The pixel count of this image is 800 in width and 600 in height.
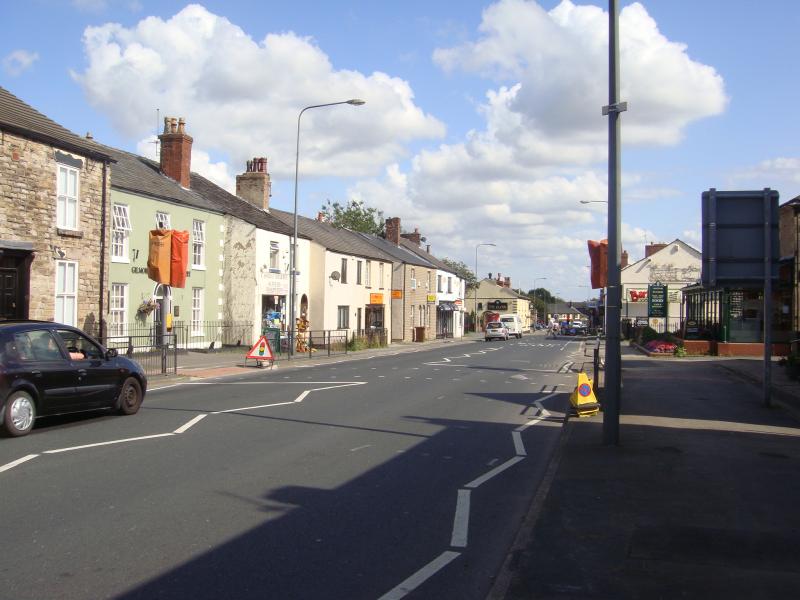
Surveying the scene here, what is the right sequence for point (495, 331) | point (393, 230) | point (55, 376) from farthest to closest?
point (393, 230), point (495, 331), point (55, 376)

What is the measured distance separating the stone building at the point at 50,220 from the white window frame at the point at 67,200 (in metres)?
0.03

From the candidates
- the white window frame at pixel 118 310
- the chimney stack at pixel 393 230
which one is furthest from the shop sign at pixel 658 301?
the white window frame at pixel 118 310

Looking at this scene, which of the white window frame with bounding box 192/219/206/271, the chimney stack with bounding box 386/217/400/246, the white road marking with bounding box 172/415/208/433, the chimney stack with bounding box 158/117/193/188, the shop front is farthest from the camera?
the shop front

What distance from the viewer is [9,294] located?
65.8ft

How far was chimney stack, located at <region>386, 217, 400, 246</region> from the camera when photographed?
6306 cm

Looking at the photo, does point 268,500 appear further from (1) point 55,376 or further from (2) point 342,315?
(2) point 342,315

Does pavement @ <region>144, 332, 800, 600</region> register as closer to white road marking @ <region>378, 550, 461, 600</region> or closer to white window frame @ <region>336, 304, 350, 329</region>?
white road marking @ <region>378, 550, 461, 600</region>

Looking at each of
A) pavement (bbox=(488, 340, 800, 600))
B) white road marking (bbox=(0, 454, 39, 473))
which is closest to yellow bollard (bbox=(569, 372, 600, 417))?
pavement (bbox=(488, 340, 800, 600))

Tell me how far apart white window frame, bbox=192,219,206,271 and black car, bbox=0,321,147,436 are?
1763cm

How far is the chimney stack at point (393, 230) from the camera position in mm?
63059

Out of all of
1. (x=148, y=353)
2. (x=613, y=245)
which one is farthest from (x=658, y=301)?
(x=613, y=245)

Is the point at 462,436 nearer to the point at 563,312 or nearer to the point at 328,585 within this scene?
the point at 328,585

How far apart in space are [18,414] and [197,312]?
66.2ft

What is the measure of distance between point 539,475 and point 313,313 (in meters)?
32.4
